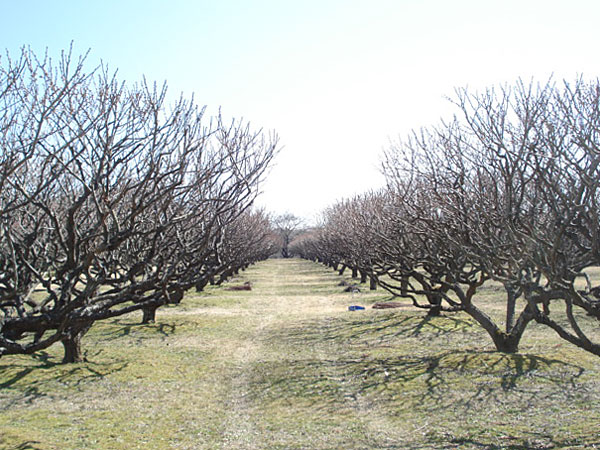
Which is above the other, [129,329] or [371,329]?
[129,329]

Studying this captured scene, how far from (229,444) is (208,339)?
8.91 metres

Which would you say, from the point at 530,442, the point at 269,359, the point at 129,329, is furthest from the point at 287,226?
the point at 530,442

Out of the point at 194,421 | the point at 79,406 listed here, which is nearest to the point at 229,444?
the point at 194,421

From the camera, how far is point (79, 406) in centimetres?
1020

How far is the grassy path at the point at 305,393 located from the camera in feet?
27.2

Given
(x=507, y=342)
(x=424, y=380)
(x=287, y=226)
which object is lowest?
(x=424, y=380)

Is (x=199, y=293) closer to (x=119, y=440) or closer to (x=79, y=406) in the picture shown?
(x=79, y=406)

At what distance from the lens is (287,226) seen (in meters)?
126

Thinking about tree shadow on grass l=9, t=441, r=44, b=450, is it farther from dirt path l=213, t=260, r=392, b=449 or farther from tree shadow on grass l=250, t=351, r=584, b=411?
tree shadow on grass l=250, t=351, r=584, b=411

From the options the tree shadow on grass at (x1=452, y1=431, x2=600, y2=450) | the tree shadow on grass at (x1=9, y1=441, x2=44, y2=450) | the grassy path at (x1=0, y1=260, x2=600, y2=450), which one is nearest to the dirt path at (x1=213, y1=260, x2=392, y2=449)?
the grassy path at (x1=0, y1=260, x2=600, y2=450)

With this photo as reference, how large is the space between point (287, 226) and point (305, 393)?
380ft

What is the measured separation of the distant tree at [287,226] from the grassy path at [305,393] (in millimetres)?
98116

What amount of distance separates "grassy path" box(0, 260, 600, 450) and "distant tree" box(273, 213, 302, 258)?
98116mm

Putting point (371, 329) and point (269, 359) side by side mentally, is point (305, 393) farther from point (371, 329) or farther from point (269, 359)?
point (371, 329)
